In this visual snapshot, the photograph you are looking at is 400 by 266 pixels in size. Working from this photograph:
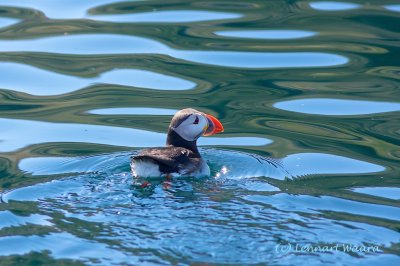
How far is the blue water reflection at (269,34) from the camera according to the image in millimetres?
11188

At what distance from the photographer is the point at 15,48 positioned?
1088cm

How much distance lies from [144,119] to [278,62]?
213cm

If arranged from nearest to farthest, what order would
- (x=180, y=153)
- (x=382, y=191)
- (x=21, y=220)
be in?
(x=21, y=220)
(x=382, y=191)
(x=180, y=153)

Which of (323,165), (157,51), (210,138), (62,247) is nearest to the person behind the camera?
(62,247)

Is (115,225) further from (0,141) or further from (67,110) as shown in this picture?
(67,110)

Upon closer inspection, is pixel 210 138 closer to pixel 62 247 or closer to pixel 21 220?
pixel 21 220

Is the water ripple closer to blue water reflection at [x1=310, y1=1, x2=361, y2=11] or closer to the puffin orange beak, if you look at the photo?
the puffin orange beak

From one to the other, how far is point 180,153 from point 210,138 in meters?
1.22

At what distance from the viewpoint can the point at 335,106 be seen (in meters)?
9.23

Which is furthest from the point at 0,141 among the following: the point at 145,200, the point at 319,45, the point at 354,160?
the point at 319,45

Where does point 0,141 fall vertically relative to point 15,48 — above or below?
below

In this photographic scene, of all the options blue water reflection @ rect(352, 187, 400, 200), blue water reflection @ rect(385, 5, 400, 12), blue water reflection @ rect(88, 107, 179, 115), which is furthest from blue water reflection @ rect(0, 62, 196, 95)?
blue water reflection @ rect(385, 5, 400, 12)

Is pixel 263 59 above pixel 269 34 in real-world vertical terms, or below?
below

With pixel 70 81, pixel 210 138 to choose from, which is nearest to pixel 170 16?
pixel 70 81
